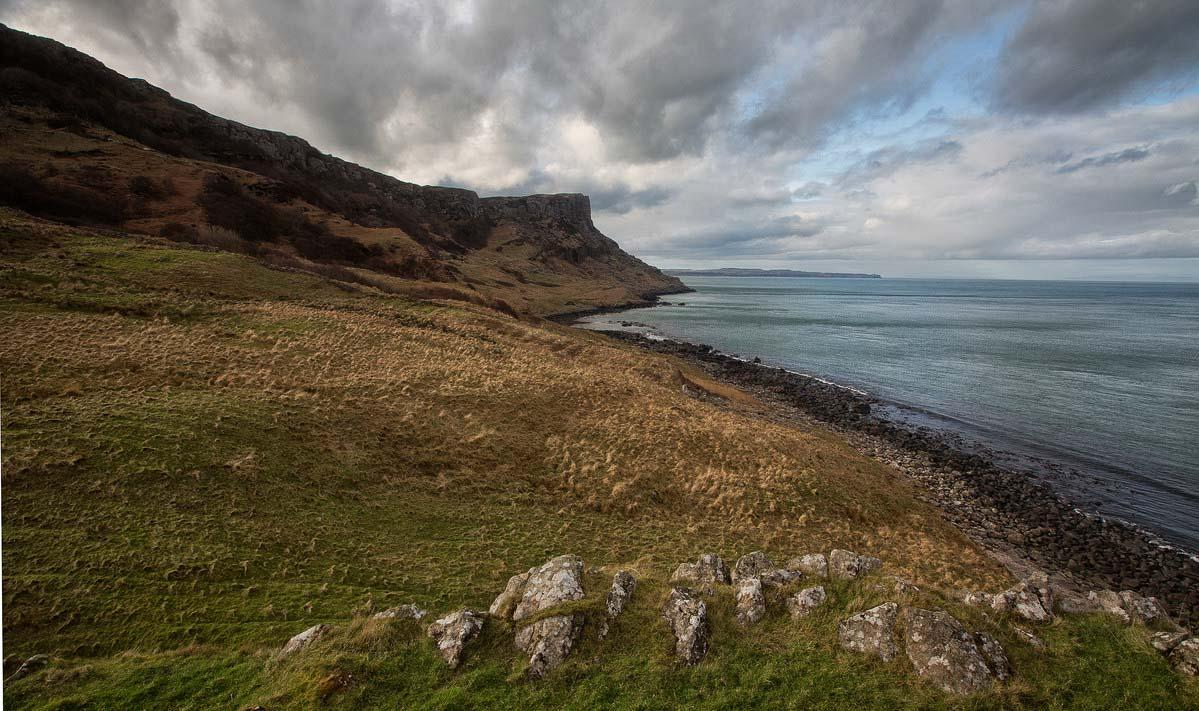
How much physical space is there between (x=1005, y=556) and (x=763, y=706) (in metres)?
18.9

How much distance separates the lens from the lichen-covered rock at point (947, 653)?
704cm

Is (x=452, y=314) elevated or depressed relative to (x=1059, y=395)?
elevated

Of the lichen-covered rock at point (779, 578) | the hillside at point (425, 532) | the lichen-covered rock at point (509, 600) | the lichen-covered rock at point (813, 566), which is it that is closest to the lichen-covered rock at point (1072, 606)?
the hillside at point (425, 532)

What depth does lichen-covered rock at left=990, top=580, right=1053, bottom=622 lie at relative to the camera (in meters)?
8.27

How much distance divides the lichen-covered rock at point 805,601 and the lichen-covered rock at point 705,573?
1475 millimetres

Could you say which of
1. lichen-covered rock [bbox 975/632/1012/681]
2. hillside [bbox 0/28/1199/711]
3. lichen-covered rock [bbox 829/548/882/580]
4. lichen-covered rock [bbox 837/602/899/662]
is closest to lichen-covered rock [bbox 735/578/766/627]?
hillside [bbox 0/28/1199/711]

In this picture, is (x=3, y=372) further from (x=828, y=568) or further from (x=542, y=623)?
(x=828, y=568)

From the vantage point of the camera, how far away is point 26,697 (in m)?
6.82

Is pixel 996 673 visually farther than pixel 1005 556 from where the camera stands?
No

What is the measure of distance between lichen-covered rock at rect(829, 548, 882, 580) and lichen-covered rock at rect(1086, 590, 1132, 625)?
3.49 meters

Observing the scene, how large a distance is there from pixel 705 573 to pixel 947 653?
14.0 ft

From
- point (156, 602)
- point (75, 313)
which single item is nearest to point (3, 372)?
point (75, 313)

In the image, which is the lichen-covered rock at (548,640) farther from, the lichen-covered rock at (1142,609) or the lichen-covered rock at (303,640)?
the lichen-covered rock at (1142,609)

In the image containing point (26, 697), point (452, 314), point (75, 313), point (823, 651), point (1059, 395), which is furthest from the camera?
point (1059, 395)
